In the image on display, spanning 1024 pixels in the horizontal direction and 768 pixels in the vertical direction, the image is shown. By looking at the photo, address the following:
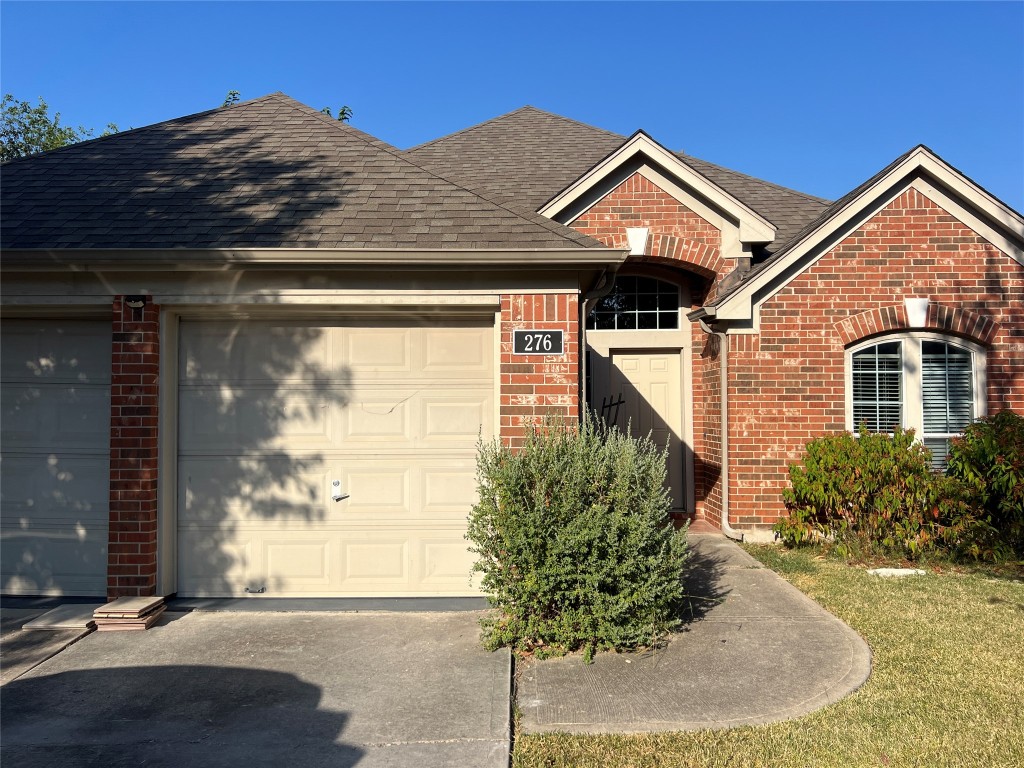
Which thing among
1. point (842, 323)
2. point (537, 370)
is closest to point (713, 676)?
point (537, 370)

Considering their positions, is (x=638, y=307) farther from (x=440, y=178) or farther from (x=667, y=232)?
(x=440, y=178)

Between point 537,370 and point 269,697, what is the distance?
3.17m

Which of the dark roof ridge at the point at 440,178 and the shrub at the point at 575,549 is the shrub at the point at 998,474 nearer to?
the shrub at the point at 575,549

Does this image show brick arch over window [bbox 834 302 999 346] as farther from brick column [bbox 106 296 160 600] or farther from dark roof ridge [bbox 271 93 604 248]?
brick column [bbox 106 296 160 600]

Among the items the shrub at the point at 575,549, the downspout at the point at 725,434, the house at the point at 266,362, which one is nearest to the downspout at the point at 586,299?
the house at the point at 266,362

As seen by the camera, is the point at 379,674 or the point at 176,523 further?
the point at 176,523

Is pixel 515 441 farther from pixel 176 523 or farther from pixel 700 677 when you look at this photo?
pixel 176 523

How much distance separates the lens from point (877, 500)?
25.2 ft

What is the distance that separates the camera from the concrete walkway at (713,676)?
159 inches

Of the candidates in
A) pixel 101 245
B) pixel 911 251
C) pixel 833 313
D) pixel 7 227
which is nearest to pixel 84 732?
pixel 101 245

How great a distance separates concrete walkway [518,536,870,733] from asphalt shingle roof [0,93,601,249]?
3359 mm

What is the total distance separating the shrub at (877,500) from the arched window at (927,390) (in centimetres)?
63

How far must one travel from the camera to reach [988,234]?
8.73 m

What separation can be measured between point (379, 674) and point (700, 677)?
2161 mm
